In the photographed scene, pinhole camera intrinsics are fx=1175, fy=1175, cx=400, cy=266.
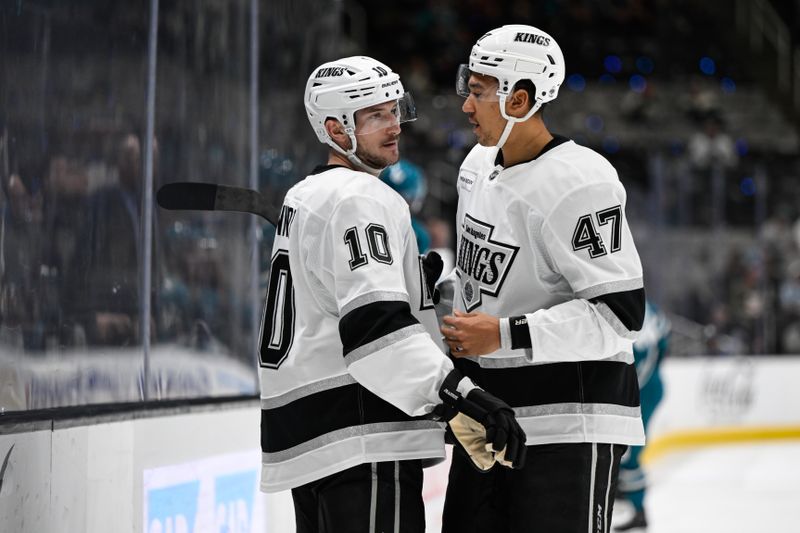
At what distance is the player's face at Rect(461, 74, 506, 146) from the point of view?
2211 millimetres

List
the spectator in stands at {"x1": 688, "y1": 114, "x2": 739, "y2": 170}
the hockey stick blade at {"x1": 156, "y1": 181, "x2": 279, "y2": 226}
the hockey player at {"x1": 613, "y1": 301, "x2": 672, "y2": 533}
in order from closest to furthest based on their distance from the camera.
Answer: the hockey stick blade at {"x1": 156, "y1": 181, "x2": 279, "y2": 226} < the hockey player at {"x1": 613, "y1": 301, "x2": 672, "y2": 533} < the spectator in stands at {"x1": 688, "y1": 114, "x2": 739, "y2": 170}

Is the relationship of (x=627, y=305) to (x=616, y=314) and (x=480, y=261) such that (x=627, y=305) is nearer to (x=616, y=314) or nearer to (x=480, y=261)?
(x=616, y=314)

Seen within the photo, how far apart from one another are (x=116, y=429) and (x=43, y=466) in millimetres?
277

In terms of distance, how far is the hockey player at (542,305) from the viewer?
2043mm

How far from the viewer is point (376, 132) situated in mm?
2170

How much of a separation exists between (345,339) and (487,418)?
266 mm

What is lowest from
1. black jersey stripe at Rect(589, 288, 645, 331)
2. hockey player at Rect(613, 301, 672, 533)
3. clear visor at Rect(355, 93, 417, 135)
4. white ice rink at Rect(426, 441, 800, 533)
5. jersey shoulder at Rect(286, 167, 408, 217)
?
white ice rink at Rect(426, 441, 800, 533)

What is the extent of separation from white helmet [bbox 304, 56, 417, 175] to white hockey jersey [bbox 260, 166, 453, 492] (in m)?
0.10

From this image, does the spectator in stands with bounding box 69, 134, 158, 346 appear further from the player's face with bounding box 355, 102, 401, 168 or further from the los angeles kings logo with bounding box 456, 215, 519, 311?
the los angeles kings logo with bounding box 456, 215, 519, 311

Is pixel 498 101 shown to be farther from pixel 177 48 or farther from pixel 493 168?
pixel 177 48

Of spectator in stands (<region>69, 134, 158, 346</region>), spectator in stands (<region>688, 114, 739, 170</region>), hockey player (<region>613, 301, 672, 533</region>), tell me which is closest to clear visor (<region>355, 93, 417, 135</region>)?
spectator in stands (<region>69, 134, 158, 346</region>)

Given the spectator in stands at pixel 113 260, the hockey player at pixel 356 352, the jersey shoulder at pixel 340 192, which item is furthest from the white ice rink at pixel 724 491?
the jersey shoulder at pixel 340 192

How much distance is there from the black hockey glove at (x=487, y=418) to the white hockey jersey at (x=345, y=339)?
0.02 m

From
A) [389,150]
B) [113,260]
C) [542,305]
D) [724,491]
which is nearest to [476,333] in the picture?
[542,305]
